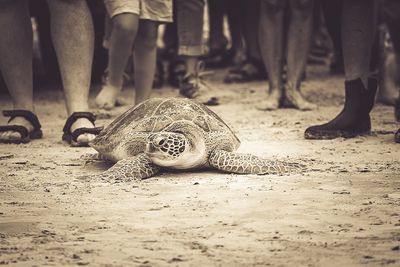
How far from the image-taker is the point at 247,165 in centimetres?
439

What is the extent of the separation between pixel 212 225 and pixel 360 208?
2.19ft

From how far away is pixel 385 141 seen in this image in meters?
5.47

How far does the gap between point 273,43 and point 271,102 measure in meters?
0.50

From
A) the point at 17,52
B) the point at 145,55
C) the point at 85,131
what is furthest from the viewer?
the point at 145,55

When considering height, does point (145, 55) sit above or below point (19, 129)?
above

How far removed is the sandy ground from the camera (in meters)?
2.94

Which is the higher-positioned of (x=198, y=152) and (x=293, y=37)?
(x=293, y=37)

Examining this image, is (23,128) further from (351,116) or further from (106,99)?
(351,116)

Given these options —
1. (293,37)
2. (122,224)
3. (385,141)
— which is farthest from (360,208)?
(293,37)

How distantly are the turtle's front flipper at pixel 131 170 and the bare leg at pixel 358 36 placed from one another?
1.87 metres

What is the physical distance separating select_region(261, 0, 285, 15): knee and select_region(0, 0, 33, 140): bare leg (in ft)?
A: 7.15

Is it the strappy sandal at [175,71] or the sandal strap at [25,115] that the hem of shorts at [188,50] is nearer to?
the strappy sandal at [175,71]

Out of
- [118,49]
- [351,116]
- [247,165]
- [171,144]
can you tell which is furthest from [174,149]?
[118,49]

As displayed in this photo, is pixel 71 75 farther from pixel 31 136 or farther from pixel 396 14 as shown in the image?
pixel 396 14
